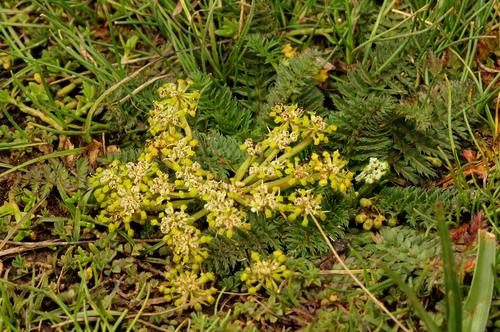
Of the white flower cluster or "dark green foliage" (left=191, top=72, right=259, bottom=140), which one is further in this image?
"dark green foliage" (left=191, top=72, right=259, bottom=140)

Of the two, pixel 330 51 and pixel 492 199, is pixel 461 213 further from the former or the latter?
pixel 330 51

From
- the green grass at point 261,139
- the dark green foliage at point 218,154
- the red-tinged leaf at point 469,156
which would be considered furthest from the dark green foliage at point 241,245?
the red-tinged leaf at point 469,156

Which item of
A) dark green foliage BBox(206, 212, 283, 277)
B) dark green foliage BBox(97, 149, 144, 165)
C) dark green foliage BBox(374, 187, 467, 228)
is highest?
dark green foliage BBox(374, 187, 467, 228)

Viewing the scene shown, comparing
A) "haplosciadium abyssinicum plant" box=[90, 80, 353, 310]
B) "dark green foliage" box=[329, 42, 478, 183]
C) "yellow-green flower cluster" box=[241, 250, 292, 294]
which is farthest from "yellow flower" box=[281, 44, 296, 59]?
"yellow-green flower cluster" box=[241, 250, 292, 294]

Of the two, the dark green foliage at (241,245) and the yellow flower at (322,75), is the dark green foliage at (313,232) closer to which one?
the dark green foliage at (241,245)

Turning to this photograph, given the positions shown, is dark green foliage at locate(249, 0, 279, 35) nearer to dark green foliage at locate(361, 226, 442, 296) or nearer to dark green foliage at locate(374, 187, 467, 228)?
dark green foliage at locate(374, 187, 467, 228)

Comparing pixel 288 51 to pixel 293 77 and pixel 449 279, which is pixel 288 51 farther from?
pixel 449 279

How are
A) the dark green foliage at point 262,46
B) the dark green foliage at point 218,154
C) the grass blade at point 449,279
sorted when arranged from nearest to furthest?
the grass blade at point 449,279
the dark green foliage at point 218,154
the dark green foliage at point 262,46
